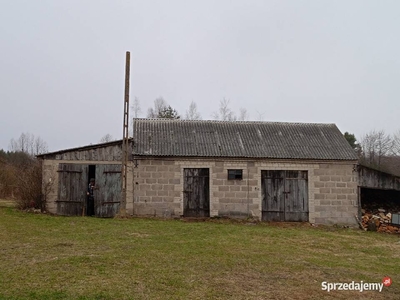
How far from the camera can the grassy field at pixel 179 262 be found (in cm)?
563

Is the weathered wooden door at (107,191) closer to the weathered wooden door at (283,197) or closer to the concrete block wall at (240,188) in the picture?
the concrete block wall at (240,188)

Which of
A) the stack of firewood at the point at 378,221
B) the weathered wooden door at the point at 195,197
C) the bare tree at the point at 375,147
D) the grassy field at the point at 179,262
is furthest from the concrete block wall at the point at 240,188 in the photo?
the bare tree at the point at 375,147

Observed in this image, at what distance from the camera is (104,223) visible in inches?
507

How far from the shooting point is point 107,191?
50.3ft

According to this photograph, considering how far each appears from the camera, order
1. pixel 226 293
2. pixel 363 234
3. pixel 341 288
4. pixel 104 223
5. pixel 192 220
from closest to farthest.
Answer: pixel 226 293, pixel 341 288, pixel 104 223, pixel 363 234, pixel 192 220

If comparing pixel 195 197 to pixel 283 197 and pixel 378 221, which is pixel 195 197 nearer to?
pixel 283 197


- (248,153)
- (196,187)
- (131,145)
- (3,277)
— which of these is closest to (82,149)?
(131,145)

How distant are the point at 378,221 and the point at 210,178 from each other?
25.7ft

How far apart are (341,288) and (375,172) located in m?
11.4

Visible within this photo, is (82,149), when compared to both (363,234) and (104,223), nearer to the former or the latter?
(104,223)

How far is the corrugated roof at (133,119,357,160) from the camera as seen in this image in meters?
15.9

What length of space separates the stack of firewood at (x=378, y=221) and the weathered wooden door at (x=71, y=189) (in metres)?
12.4

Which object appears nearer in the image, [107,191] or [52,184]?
[52,184]

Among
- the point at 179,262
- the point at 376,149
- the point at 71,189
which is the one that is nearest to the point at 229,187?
the point at 71,189
